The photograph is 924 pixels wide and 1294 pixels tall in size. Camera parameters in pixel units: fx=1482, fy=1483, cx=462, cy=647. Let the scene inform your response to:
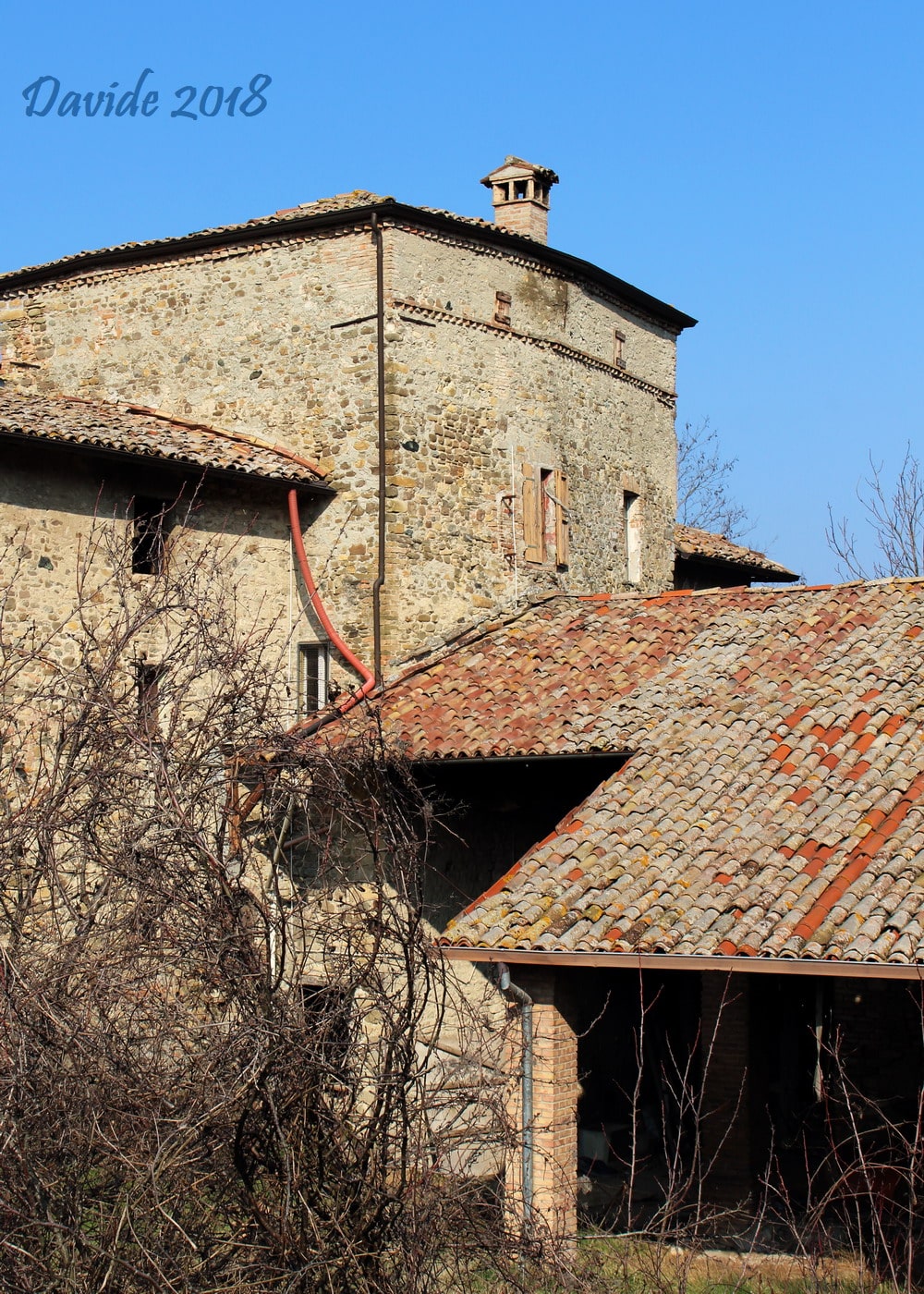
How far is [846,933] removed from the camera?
8352 mm

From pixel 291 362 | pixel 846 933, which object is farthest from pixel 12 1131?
pixel 291 362

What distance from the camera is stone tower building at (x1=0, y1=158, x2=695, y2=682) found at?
14648 millimetres

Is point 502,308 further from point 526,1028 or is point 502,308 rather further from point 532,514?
point 526,1028

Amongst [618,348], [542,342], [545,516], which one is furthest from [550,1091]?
[618,348]

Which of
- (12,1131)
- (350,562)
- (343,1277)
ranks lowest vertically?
(343,1277)

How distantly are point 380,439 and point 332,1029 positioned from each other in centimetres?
967

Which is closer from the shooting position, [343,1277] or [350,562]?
[343,1277]

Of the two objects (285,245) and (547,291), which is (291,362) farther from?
(547,291)

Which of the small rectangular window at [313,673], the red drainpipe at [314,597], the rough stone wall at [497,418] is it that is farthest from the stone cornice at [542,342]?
the small rectangular window at [313,673]

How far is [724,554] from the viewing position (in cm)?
2067

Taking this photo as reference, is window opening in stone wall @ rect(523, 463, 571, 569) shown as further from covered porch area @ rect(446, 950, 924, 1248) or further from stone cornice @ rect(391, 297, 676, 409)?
covered porch area @ rect(446, 950, 924, 1248)

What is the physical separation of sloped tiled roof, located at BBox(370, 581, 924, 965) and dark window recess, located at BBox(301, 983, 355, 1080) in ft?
11.6

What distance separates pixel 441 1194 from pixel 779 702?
21.0 ft

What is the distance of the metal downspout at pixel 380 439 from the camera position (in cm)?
1442
